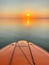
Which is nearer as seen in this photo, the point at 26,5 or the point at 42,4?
the point at 42,4

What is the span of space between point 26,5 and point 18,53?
5111 millimetres

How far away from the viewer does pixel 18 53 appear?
1380 mm

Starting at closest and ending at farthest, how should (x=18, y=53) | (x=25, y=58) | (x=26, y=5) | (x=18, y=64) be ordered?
(x=18, y=64) → (x=25, y=58) → (x=18, y=53) → (x=26, y=5)

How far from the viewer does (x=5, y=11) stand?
561 cm

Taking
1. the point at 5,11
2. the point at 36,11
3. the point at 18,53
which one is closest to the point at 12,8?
the point at 5,11

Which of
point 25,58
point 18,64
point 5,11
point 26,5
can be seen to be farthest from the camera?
point 26,5

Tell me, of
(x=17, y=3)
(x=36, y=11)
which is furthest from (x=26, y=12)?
(x=17, y=3)

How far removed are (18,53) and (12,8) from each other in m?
4.66

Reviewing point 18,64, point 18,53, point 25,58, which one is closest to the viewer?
point 18,64

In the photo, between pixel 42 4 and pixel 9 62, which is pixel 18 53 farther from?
pixel 42 4

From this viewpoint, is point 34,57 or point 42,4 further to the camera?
point 42,4

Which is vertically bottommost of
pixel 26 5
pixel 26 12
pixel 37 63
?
pixel 37 63

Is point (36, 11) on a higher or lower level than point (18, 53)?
higher

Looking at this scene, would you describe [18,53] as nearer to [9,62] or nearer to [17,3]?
[9,62]
